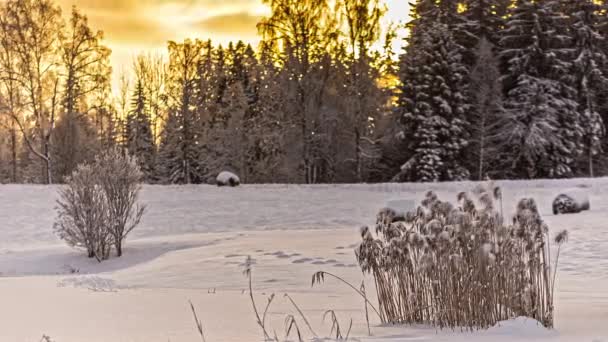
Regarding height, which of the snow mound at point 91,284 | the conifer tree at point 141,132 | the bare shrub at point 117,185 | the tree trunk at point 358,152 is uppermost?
the conifer tree at point 141,132

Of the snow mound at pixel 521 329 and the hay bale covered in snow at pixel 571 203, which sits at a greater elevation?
the hay bale covered in snow at pixel 571 203

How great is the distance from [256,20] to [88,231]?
1787 centimetres

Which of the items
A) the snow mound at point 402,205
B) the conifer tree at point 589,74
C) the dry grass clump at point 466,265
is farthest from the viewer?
the conifer tree at point 589,74

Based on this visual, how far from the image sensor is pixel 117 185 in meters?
13.2

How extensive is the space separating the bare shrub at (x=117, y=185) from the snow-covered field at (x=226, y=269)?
0.68m

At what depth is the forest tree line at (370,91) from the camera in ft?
91.7

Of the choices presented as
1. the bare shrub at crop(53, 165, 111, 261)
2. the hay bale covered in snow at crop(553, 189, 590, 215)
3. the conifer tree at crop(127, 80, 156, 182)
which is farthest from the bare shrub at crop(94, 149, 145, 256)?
the conifer tree at crop(127, 80, 156, 182)

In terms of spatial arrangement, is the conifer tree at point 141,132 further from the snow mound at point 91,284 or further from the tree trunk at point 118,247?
the snow mound at point 91,284

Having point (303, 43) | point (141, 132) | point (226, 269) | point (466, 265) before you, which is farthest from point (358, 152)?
point (466, 265)

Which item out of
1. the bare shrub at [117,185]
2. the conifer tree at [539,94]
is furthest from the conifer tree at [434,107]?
the bare shrub at [117,185]

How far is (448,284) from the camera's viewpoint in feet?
14.8

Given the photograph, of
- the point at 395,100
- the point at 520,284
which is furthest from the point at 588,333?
the point at 395,100

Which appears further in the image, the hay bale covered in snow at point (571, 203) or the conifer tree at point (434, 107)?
the conifer tree at point (434, 107)

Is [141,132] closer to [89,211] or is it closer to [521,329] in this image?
[89,211]
